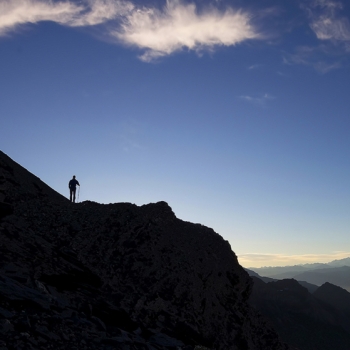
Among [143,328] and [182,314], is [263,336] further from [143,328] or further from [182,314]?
[143,328]

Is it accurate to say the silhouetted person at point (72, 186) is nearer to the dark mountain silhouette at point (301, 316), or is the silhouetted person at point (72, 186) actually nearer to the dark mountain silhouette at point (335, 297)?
the dark mountain silhouette at point (301, 316)

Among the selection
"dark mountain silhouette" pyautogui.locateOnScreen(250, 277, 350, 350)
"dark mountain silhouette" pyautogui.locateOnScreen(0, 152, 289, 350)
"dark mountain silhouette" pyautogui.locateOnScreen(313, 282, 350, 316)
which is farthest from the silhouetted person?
"dark mountain silhouette" pyautogui.locateOnScreen(313, 282, 350, 316)

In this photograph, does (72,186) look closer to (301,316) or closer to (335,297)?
(301,316)

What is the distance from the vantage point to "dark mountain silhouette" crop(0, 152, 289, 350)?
532 inches

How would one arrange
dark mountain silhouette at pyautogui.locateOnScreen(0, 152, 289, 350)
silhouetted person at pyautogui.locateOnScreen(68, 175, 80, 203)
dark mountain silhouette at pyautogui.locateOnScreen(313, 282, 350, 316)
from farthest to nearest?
dark mountain silhouette at pyautogui.locateOnScreen(313, 282, 350, 316) → silhouetted person at pyautogui.locateOnScreen(68, 175, 80, 203) → dark mountain silhouette at pyautogui.locateOnScreen(0, 152, 289, 350)

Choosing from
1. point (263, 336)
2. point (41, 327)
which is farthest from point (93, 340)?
point (263, 336)

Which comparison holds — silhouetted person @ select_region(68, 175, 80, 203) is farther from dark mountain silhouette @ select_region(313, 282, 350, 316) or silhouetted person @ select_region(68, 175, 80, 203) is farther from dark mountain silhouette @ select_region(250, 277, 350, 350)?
dark mountain silhouette @ select_region(313, 282, 350, 316)

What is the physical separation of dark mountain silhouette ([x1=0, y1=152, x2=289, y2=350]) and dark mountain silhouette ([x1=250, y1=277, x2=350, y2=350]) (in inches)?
2901

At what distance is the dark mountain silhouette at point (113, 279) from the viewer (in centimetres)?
1352

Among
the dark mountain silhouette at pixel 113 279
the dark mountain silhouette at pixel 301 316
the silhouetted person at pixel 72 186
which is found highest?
the silhouetted person at pixel 72 186

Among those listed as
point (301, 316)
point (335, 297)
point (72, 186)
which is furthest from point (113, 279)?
point (335, 297)

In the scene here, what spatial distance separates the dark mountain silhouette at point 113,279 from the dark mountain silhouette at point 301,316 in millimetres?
73694

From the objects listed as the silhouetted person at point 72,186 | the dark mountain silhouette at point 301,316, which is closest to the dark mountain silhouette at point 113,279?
the silhouetted person at point 72,186

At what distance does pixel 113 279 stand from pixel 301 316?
9360 cm
